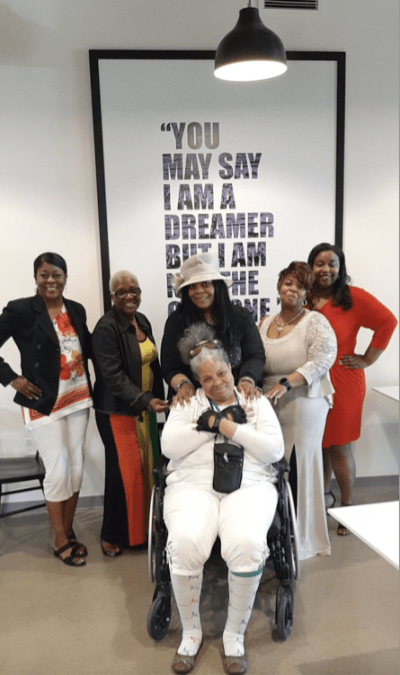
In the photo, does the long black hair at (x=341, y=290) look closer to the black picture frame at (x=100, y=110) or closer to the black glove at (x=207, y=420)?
the black picture frame at (x=100, y=110)

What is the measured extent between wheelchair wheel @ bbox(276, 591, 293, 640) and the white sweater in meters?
0.48

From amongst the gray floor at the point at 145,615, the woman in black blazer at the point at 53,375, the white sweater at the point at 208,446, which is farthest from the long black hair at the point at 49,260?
the gray floor at the point at 145,615

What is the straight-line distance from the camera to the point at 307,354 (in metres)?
2.84

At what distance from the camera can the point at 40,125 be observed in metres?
3.40

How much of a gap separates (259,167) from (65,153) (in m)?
1.19

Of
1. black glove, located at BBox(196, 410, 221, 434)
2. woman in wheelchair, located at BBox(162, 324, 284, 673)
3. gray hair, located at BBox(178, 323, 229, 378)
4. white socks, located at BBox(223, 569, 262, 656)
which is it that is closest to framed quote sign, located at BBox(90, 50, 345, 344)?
gray hair, located at BBox(178, 323, 229, 378)

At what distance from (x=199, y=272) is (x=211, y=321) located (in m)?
0.25

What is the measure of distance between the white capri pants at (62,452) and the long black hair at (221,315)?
79cm

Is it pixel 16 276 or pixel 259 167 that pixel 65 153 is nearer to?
pixel 16 276

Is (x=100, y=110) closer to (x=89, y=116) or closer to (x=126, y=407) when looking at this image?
(x=89, y=116)

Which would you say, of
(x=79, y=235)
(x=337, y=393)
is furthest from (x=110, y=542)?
(x=79, y=235)

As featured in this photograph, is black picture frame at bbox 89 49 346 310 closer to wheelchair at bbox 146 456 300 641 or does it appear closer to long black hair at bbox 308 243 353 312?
long black hair at bbox 308 243 353 312

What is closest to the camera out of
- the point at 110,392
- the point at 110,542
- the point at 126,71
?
the point at 110,392

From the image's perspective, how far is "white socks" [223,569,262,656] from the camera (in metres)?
2.25
